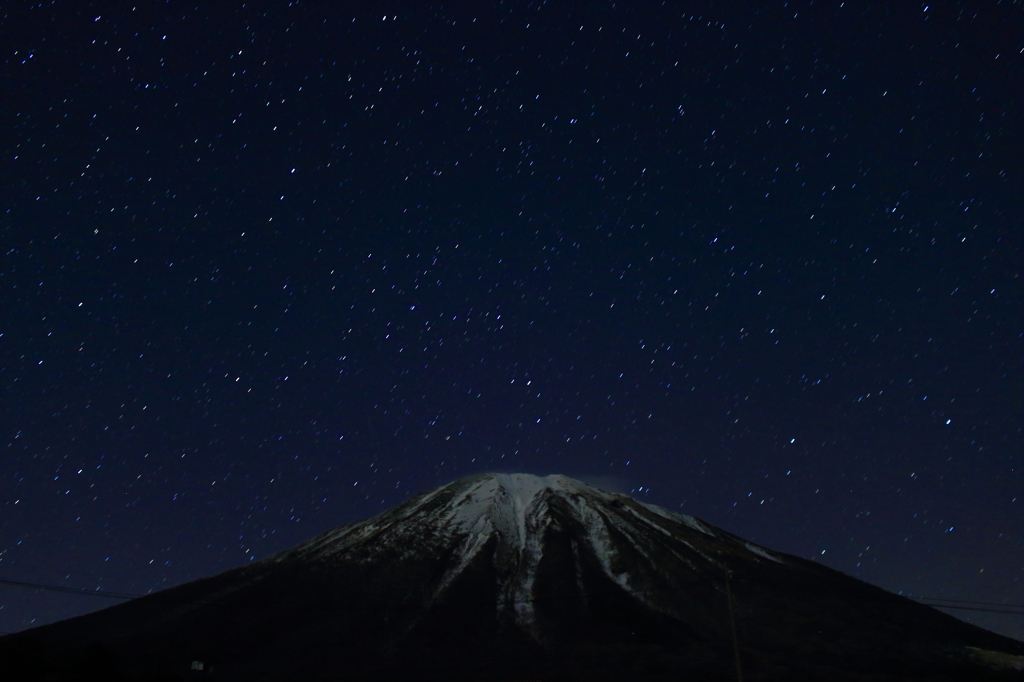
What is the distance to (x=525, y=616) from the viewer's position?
98375 mm

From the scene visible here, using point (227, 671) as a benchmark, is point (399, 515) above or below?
above

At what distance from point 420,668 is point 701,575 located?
166 ft

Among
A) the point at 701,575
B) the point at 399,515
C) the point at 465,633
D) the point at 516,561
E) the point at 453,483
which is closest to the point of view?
the point at 465,633

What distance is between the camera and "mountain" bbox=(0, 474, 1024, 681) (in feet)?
263

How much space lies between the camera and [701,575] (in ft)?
369

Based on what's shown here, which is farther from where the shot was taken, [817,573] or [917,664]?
[817,573]

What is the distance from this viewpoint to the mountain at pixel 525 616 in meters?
80.2

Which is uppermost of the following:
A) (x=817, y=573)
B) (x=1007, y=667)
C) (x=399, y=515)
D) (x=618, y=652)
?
(x=399, y=515)

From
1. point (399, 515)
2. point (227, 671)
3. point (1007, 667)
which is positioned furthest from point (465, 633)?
point (1007, 667)

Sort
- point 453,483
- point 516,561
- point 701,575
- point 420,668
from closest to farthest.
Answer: point 420,668 → point 701,575 → point 516,561 → point 453,483

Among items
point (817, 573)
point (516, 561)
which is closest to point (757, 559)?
point (817, 573)

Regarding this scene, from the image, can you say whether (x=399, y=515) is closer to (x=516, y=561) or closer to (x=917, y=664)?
(x=516, y=561)

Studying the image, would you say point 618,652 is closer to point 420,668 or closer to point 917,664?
point 420,668

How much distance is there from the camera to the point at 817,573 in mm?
128500
